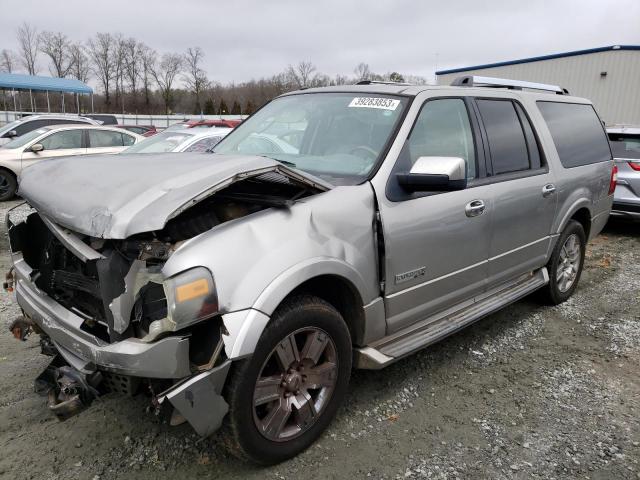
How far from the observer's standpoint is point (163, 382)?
223cm

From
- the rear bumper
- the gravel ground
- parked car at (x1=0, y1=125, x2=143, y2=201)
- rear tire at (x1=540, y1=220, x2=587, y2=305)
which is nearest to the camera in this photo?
the gravel ground

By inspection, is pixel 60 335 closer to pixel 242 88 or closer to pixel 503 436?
pixel 503 436

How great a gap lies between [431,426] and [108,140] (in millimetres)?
11248

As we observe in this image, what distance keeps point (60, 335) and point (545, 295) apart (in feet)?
13.9

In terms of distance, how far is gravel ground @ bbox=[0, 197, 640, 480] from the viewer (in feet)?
8.62

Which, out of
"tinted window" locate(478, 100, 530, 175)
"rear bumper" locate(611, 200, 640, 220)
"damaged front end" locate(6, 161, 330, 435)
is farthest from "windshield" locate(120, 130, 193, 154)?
"rear bumper" locate(611, 200, 640, 220)

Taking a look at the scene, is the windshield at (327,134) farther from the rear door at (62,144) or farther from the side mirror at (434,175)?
the rear door at (62,144)

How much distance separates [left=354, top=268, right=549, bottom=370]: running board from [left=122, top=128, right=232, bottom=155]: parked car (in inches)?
223

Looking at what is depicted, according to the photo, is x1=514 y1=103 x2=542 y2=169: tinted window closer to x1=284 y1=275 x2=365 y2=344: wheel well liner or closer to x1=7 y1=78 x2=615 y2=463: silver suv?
x1=7 y1=78 x2=615 y2=463: silver suv

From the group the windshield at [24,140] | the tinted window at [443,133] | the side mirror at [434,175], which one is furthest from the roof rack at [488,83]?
the windshield at [24,140]

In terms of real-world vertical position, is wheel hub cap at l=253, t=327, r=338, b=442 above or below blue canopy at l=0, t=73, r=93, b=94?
below

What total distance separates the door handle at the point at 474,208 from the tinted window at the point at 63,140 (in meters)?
10.5

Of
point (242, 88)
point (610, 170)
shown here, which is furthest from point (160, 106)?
point (610, 170)

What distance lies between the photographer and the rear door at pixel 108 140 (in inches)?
461
